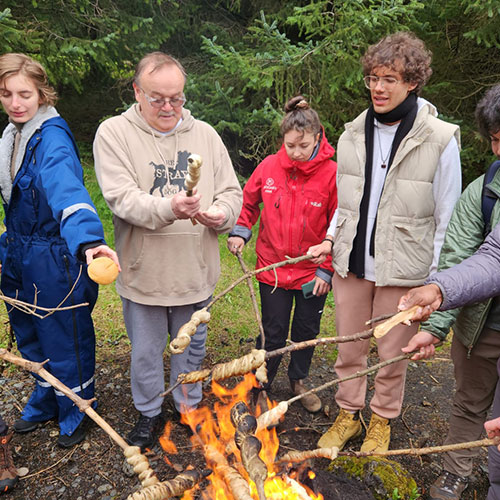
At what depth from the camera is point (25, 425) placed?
3342mm

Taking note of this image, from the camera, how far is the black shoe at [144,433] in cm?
316

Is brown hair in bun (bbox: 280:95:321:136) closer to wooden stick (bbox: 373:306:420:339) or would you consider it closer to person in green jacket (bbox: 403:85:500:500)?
person in green jacket (bbox: 403:85:500:500)

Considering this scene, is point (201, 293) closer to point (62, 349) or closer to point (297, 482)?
point (62, 349)

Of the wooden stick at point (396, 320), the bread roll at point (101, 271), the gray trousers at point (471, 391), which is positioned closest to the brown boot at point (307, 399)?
the gray trousers at point (471, 391)

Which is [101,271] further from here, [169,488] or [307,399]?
[307,399]

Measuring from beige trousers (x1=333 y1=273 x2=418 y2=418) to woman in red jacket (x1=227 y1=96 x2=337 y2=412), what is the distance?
0.24 metres

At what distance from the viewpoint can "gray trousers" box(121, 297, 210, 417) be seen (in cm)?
300

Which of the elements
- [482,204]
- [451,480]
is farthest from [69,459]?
[482,204]

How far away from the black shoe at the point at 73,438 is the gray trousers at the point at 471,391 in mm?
2550

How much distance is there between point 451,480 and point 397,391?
615mm

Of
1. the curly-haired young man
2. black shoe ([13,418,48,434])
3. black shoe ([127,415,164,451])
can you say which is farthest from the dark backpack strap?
black shoe ([13,418,48,434])

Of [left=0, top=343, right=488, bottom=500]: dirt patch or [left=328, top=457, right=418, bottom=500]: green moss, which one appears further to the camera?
[left=0, top=343, right=488, bottom=500]: dirt patch

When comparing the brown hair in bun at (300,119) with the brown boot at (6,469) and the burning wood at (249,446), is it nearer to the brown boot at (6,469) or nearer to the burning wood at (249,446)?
the burning wood at (249,446)

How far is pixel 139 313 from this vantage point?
2.96 m
